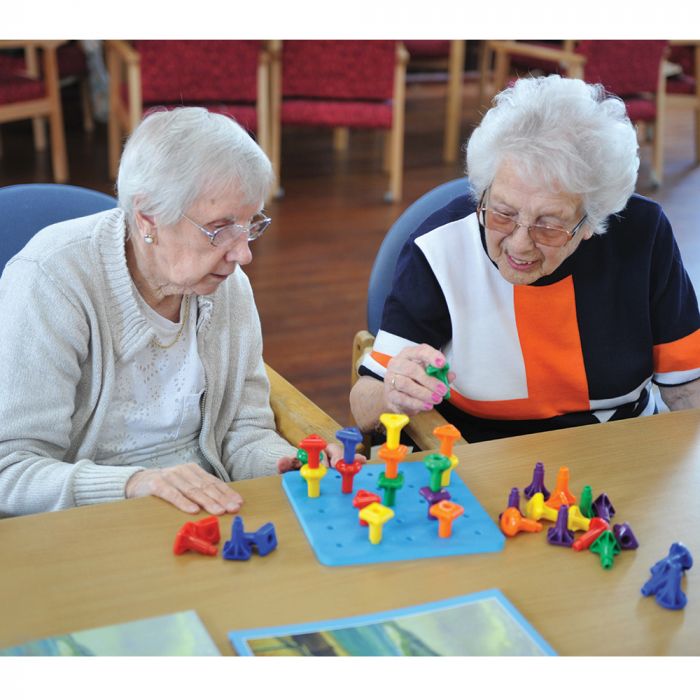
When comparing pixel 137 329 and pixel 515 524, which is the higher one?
pixel 137 329

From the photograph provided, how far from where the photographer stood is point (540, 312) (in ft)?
6.45

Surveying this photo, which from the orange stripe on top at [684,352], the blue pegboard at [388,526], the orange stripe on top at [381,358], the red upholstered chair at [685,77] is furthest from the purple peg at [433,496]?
the red upholstered chair at [685,77]

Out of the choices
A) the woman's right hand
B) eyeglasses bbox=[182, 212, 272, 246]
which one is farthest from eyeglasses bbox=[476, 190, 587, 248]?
eyeglasses bbox=[182, 212, 272, 246]

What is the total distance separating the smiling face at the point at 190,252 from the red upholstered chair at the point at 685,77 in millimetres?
5079

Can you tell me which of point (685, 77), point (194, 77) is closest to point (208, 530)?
point (194, 77)

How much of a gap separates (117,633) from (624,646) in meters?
0.63

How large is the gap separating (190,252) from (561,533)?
765mm

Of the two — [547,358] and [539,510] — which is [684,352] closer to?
[547,358]

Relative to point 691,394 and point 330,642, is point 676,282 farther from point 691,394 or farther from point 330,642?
point 330,642

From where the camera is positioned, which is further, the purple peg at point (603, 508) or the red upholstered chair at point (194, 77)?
the red upholstered chair at point (194, 77)

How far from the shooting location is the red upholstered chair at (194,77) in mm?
5051

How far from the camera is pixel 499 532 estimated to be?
4.81 ft

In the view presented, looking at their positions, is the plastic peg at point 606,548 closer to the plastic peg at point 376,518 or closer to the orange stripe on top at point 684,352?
the plastic peg at point 376,518
